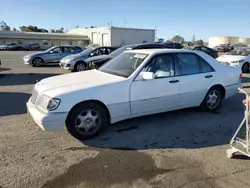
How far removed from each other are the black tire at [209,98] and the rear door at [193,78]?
17 cm

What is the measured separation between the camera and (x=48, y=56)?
54.7ft

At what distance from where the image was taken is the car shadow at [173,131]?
427cm

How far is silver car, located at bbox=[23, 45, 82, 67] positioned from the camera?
1647cm

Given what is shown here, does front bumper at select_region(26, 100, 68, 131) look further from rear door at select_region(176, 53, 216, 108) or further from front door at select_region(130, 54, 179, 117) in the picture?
rear door at select_region(176, 53, 216, 108)

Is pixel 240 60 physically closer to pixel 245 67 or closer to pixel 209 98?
pixel 245 67

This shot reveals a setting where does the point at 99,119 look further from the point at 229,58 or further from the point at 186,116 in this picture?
the point at 229,58

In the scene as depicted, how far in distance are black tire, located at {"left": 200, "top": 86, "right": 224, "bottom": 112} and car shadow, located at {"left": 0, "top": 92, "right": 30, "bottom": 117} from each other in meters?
4.28

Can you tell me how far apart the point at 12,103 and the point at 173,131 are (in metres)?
4.55

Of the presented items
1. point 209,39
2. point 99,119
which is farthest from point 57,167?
point 209,39

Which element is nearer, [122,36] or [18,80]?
[18,80]

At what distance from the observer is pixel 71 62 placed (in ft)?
43.4

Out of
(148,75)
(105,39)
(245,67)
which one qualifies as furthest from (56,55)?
(105,39)

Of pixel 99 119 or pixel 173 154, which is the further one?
pixel 99 119

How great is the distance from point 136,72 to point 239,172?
7.81 feet
